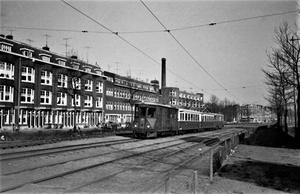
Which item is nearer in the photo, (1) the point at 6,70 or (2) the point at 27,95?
(1) the point at 6,70

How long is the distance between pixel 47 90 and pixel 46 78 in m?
1.89

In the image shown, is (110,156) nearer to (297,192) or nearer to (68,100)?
(297,192)

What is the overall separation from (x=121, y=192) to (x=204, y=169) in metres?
5.25

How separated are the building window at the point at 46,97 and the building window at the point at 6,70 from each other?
19.9ft

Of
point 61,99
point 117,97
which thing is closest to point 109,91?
point 117,97

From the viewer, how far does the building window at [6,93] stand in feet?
115

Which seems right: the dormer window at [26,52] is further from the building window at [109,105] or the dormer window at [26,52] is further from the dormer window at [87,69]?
the building window at [109,105]

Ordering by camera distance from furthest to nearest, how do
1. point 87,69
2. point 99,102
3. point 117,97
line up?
point 117,97, point 99,102, point 87,69

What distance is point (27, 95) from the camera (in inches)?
1529

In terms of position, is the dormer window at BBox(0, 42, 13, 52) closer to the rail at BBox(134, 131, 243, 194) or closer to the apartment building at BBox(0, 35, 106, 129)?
the apartment building at BBox(0, 35, 106, 129)

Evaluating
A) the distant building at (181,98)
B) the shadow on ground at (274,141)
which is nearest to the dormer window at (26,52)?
the shadow on ground at (274,141)

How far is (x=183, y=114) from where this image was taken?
3206 centimetres

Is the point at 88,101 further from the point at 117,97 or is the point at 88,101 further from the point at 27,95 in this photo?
the point at 27,95

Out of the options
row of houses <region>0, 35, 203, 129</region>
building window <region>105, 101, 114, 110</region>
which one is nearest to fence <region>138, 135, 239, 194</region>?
row of houses <region>0, 35, 203, 129</region>
